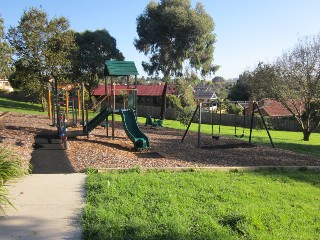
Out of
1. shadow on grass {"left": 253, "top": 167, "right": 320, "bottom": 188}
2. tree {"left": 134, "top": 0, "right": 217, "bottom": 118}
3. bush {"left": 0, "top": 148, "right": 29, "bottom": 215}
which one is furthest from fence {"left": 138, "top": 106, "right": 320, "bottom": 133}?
bush {"left": 0, "top": 148, "right": 29, "bottom": 215}

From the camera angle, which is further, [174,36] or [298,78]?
[174,36]

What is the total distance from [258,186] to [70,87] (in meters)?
16.4

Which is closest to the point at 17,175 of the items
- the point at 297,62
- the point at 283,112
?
the point at 297,62

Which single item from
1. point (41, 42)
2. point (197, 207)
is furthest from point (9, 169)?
point (41, 42)

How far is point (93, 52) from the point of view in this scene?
1671 inches

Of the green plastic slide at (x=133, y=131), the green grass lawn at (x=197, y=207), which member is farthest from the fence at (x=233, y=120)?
the green grass lawn at (x=197, y=207)

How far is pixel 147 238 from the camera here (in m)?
4.46

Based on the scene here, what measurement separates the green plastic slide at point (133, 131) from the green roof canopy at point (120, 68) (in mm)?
2272

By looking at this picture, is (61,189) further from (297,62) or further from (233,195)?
(297,62)

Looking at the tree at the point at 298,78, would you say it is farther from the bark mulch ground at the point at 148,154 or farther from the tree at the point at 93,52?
the tree at the point at 93,52

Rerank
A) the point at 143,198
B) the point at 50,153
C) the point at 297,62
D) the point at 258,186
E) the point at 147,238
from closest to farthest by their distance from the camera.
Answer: the point at 147,238
the point at 143,198
the point at 258,186
the point at 50,153
the point at 297,62

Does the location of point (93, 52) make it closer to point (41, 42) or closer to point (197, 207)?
point (41, 42)

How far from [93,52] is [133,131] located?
30.9m

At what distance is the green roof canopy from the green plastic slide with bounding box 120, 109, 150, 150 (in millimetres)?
2272
